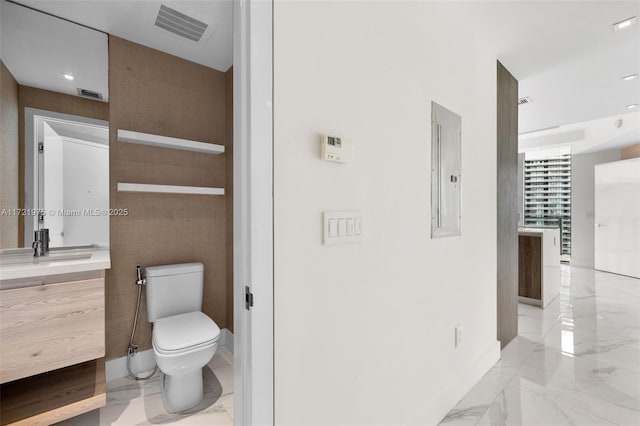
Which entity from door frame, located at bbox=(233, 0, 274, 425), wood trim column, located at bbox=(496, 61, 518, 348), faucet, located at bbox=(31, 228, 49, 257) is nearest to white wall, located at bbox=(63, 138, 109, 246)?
faucet, located at bbox=(31, 228, 49, 257)

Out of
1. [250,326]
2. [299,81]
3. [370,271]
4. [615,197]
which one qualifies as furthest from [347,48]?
[615,197]

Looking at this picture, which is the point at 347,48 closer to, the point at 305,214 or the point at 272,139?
the point at 272,139

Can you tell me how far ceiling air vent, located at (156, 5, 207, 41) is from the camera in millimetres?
1974

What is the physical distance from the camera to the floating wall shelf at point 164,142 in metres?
2.14

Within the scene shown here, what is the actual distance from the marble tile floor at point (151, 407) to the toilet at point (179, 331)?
0.06 metres

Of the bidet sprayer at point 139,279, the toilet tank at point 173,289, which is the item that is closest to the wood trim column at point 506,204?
the toilet tank at point 173,289

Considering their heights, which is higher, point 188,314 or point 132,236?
point 132,236

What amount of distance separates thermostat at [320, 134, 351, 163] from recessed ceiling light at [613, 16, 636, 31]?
2.34 meters

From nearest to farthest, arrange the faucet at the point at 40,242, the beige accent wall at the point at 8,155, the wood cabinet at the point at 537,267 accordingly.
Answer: the beige accent wall at the point at 8,155, the faucet at the point at 40,242, the wood cabinet at the point at 537,267

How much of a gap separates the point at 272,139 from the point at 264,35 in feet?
1.09

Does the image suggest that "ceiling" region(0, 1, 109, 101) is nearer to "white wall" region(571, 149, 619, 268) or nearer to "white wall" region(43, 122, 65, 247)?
"white wall" region(43, 122, 65, 247)

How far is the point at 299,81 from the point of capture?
1.07 m

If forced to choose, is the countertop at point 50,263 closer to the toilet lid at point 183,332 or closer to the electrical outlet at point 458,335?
the toilet lid at point 183,332

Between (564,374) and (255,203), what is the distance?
263 centimetres
